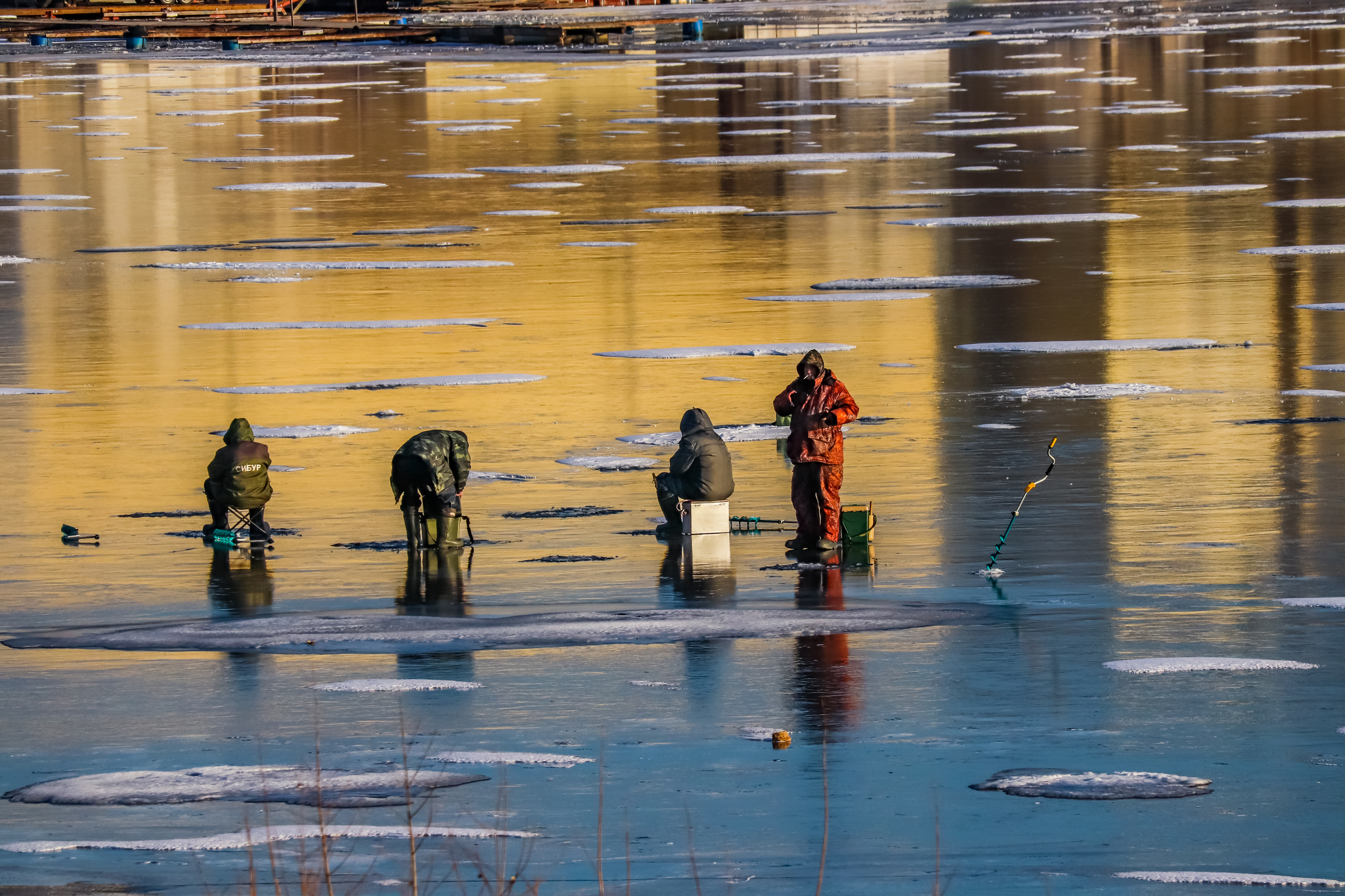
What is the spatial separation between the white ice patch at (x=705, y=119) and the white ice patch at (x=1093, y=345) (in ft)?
77.3

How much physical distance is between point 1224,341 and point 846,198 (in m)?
11.8

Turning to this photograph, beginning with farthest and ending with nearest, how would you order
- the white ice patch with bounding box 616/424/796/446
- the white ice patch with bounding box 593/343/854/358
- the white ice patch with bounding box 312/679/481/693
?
the white ice patch with bounding box 593/343/854/358
the white ice patch with bounding box 616/424/796/446
the white ice patch with bounding box 312/679/481/693

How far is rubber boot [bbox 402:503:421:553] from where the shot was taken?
11914mm

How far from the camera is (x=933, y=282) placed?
71.5 ft

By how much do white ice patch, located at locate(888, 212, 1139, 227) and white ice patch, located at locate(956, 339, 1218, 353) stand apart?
7947 mm

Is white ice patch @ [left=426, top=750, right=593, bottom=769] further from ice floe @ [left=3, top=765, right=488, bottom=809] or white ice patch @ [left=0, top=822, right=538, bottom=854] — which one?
white ice patch @ [left=0, top=822, right=538, bottom=854]

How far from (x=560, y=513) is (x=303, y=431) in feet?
9.98

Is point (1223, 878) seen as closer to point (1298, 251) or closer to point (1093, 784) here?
point (1093, 784)

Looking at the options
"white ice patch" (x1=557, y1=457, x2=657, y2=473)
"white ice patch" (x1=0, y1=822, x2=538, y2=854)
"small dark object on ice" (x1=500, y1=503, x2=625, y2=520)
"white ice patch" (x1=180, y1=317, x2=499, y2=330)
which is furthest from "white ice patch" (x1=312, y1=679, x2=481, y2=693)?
"white ice patch" (x1=180, y1=317, x2=499, y2=330)

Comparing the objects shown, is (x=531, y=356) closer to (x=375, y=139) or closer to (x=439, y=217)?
(x=439, y=217)

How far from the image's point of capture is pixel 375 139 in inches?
1556

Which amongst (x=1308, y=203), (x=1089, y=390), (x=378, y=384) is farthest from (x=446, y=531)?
(x=1308, y=203)

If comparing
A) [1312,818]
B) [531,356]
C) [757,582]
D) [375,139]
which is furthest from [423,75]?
[1312,818]

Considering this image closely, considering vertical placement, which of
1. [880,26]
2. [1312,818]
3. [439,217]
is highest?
A: [880,26]
